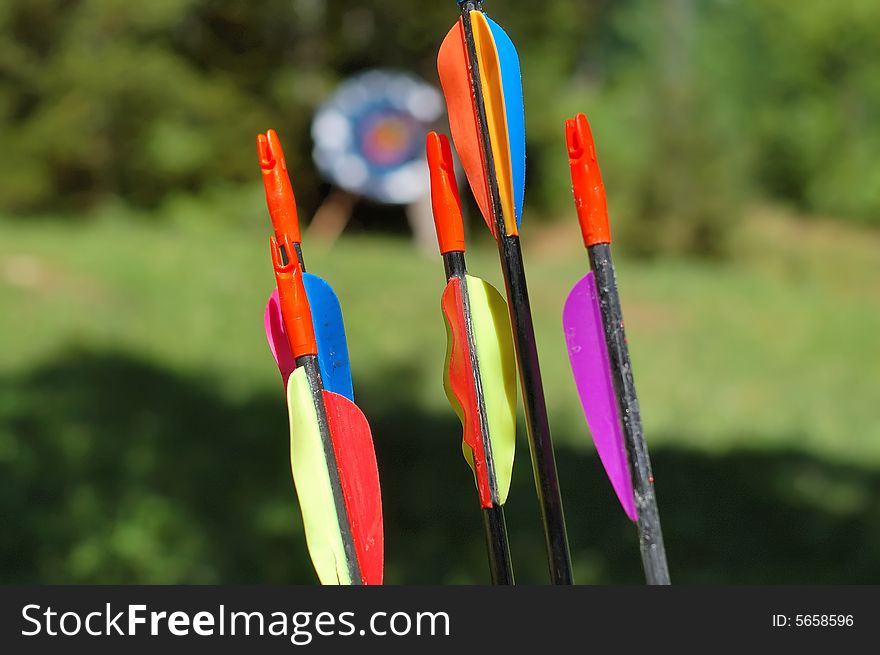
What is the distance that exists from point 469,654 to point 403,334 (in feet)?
13.9

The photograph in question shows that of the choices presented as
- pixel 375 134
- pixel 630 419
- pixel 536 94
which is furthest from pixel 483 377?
pixel 536 94

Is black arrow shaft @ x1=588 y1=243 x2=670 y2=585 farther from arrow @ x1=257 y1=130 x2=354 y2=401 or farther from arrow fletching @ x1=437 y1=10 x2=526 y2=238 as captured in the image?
arrow @ x1=257 y1=130 x2=354 y2=401

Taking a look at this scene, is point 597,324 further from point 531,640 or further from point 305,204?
point 305,204

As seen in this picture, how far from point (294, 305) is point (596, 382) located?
216 mm

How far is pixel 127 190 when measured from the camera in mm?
9477

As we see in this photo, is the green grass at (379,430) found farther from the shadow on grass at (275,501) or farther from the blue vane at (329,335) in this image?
the blue vane at (329,335)

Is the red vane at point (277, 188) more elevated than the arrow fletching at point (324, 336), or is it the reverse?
the red vane at point (277, 188)

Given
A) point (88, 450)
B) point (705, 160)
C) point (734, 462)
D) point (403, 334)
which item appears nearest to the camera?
point (88, 450)

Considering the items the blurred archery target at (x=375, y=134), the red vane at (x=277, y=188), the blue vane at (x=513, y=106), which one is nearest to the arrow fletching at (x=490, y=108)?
the blue vane at (x=513, y=106)

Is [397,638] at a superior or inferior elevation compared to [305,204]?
inferior

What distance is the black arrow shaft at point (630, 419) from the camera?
682 mm

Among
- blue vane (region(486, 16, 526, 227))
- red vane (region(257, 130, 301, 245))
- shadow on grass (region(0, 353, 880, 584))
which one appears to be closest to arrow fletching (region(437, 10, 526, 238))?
blue vane (region(486, 16, 526, 227))

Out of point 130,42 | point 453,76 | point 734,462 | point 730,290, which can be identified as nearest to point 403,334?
point 734,462

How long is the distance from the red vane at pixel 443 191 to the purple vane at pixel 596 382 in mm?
103
